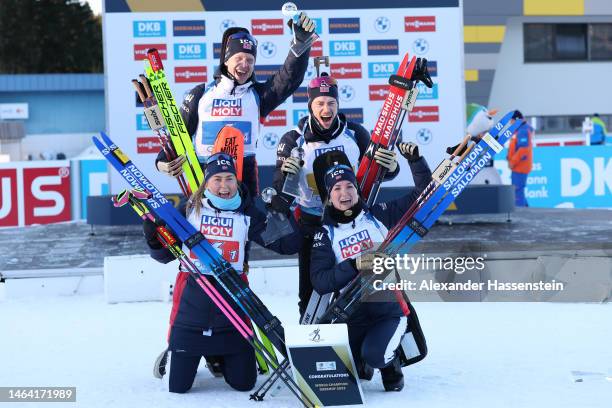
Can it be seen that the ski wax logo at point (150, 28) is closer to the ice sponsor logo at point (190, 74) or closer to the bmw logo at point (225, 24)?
the ice sponsor logo at point (190, 74)

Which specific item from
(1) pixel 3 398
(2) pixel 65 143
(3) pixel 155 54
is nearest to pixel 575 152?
(3) pixel 155 54

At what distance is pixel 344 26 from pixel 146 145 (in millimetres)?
2538

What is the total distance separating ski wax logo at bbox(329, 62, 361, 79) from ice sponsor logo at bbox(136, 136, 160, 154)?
2100mm

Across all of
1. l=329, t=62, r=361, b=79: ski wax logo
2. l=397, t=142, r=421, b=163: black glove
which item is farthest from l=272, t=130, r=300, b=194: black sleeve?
l=329, t=62, r=361, b=79: ski wax logo

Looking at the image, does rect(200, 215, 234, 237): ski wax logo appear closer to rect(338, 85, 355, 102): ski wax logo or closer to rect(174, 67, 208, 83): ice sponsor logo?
rect(174, 67, 208, 83): ice sponsor logo

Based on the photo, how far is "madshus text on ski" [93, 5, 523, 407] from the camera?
506 centimetres

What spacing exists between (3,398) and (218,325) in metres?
1.12

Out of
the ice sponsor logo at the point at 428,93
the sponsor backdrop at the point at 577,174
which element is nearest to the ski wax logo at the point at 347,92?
the ice sponsor logo at the point at 428,93

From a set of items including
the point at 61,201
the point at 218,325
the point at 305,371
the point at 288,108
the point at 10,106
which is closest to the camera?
the point at 305,371

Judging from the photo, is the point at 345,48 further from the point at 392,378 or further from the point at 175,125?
the point at 392,378

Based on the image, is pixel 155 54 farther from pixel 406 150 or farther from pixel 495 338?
pixel 495 338

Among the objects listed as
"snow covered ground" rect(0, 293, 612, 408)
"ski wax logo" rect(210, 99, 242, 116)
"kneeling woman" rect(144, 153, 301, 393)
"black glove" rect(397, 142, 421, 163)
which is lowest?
"snow covered ground" rect(0, 293, 612, 408)

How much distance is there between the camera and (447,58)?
448 inches

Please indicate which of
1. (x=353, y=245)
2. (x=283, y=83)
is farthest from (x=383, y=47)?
(x=353, y=245)
